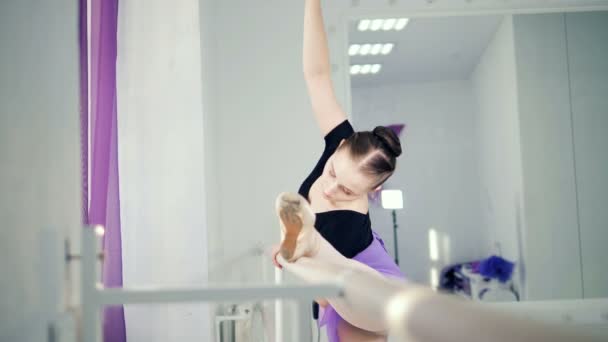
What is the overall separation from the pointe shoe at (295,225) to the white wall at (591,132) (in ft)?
9.68

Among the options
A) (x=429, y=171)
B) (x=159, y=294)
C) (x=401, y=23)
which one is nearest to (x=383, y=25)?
(x=401, y=23)

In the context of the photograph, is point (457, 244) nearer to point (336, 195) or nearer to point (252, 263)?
point (252, 263)

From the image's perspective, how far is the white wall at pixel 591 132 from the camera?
3504mm

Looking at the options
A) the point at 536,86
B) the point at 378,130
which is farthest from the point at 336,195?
the point at 536,86

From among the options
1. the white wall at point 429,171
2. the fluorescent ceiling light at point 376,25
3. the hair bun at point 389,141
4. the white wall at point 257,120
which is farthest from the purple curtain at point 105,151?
the white wall at point 429,171

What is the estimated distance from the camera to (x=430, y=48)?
4.55 metres

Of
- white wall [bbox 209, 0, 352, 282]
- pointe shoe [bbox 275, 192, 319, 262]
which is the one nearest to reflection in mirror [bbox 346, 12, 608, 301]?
white wall [bbox 209, 0, 352, 282]

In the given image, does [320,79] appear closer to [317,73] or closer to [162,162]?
[317,73]

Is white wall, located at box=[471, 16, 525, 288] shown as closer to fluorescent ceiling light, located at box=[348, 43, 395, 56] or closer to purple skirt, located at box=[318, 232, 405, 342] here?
fluorescent ceiling light, located at box=[348, 43, 395, 56]

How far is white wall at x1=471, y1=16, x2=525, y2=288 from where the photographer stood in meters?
3.98

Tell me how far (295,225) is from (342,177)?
741 millimetres

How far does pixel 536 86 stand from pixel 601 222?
96 cm

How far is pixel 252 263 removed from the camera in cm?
282

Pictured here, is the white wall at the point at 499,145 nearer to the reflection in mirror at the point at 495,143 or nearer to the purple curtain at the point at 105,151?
the reflection in mirror at the point at 495,143
